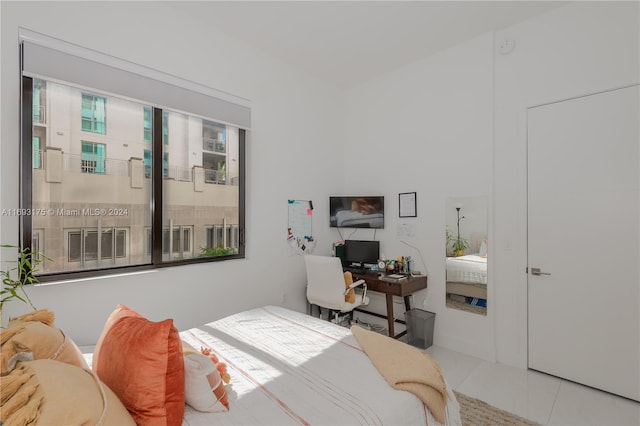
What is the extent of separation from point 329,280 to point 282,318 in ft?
3.05

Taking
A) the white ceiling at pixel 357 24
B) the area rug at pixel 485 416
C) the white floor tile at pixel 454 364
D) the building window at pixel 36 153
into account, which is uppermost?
the white ceiling at pixel 357 24

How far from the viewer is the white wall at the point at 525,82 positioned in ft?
7.95

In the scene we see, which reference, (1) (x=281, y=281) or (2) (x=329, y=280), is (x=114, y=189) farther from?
(2) (x=329, y=280)

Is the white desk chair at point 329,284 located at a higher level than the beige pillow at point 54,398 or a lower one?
lower

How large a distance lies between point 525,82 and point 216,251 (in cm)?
325

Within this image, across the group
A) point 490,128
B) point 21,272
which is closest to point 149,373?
point 21,272

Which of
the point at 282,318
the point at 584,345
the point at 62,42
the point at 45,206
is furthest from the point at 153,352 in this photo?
the point at 584,345

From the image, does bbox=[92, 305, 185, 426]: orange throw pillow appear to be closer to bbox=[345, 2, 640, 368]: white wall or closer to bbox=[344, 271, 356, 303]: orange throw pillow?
bbox=[344, 271, 356, 303]: orange throw pillow

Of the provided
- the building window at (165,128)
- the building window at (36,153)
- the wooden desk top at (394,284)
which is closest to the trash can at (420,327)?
the wooden desk top at (394,284)

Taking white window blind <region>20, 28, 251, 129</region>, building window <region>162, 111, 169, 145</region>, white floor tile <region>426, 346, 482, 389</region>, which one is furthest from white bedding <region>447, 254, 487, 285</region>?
building window <region>162, 111, 169, 145</region>

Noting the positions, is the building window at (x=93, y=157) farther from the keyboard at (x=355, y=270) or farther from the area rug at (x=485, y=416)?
the area rug at (x=485, y=416)

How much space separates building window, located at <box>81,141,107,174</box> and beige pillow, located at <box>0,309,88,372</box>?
1.29m

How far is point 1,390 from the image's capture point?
32.4 inches

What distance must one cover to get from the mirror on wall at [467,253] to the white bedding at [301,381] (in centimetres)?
167
